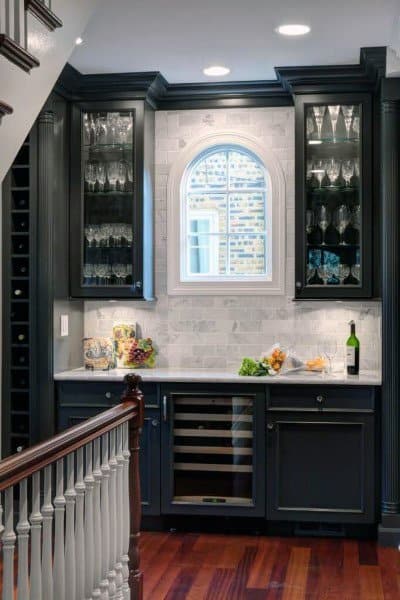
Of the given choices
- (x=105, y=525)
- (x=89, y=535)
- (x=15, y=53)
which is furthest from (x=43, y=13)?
(x=105, y=525)

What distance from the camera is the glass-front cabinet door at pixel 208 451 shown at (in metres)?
5.20

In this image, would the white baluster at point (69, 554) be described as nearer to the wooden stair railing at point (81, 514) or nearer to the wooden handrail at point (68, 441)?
the wooden stair railing at point (81, 514)

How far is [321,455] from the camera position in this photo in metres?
5.11

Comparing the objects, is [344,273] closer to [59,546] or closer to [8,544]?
[59,546]

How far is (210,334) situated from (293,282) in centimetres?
64

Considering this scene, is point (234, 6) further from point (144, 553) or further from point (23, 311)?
point (144, 553)

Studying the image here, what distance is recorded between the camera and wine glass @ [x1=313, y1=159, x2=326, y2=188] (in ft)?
17.5

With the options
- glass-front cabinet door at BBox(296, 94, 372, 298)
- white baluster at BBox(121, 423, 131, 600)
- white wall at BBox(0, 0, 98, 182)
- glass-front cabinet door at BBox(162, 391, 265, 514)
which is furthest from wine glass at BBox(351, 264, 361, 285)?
white wall at BBox(0, 0, 98, 182)

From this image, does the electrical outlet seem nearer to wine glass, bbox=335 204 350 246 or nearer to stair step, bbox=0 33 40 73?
wine glass, bbox=335 204 350 246

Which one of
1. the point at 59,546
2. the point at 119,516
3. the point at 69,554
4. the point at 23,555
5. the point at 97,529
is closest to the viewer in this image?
the point at 23,555

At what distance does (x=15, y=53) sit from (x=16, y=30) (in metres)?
A: 0.10

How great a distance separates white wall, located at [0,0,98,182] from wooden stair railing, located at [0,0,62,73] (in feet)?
0.21

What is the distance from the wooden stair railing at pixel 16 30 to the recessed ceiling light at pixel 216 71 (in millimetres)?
3129

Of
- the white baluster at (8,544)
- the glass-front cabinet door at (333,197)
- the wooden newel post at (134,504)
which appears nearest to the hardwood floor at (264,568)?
the wooden newel post at (134,504)
